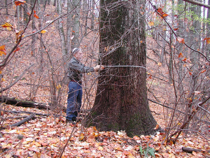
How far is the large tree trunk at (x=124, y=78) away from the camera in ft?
9.31

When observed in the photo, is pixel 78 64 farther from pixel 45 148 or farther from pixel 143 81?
pixel 45 148

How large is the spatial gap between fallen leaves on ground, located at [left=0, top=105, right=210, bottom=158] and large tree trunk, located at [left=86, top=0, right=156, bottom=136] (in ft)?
0.61

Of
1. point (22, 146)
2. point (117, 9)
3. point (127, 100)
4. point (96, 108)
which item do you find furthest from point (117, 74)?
point (22, 146)

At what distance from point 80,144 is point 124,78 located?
1.25 metres

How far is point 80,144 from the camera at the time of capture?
7.84 feet

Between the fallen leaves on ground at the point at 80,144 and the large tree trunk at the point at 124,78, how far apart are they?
0.19 metres

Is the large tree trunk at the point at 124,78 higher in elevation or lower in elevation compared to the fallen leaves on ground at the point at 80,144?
higher

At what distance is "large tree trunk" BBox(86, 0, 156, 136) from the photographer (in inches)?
112

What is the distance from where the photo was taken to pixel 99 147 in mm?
2373

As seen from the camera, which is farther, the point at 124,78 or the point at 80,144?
the point at 124,78

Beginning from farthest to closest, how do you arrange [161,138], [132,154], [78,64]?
[78,64], [161,138], [132,154]

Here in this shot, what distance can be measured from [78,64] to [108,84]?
81 centimetres

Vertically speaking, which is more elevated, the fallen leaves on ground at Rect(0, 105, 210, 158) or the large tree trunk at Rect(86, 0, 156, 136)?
the large tree trunk at Rect(86, 0, 156, 136)

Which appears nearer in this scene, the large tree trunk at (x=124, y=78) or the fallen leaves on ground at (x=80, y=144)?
the fallen leaves on ground at (x=80, y=144)
